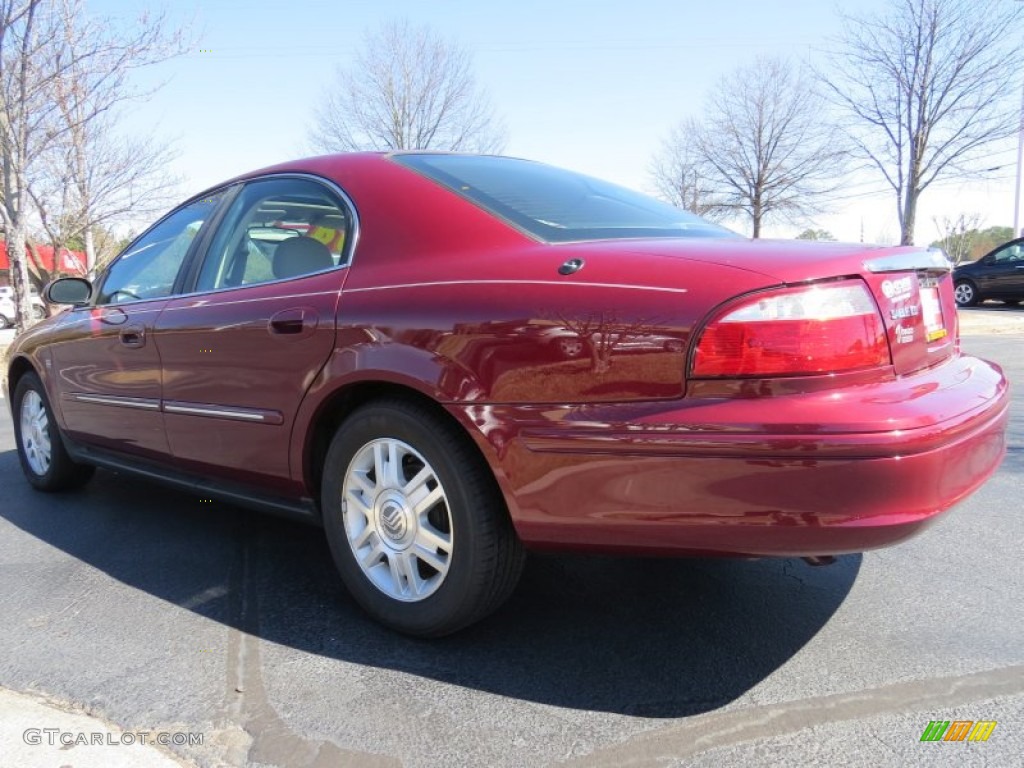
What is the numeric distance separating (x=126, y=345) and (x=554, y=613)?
2.28 m

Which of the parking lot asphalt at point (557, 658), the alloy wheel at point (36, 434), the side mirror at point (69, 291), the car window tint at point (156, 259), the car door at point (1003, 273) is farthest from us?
the car door at point (1003, 273)

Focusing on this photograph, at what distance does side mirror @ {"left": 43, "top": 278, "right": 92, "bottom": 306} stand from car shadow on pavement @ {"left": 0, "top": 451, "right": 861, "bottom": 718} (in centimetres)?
124

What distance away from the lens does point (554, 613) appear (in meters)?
2.64

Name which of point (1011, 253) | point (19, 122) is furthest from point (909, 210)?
point (19, 122)

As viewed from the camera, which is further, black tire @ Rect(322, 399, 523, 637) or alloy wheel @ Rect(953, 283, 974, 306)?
alloy wheel @ Rect(953, 283, 974, 306)

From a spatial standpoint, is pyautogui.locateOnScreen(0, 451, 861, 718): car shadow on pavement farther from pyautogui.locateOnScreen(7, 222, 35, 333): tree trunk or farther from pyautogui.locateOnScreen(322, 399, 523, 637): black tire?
pyautogui.locateOnScreen(7, 222, 35, 333): tree trunk

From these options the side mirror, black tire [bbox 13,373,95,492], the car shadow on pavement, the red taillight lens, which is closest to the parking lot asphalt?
the car shadow on pavement

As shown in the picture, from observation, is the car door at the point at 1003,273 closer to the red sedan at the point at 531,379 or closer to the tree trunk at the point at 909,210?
the tree trunk at the point at 909,210

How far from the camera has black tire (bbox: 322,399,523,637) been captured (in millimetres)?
2236

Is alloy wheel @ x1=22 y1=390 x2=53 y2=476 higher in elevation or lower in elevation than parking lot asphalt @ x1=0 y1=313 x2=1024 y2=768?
higher

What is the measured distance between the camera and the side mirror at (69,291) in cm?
406

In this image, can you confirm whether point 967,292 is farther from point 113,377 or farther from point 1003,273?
point 113,377

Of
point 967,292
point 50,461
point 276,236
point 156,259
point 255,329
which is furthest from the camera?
point 967,292

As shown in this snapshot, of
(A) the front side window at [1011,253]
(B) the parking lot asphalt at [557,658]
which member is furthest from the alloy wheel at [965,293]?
(B) the parking lot asphalt at [557,658]
